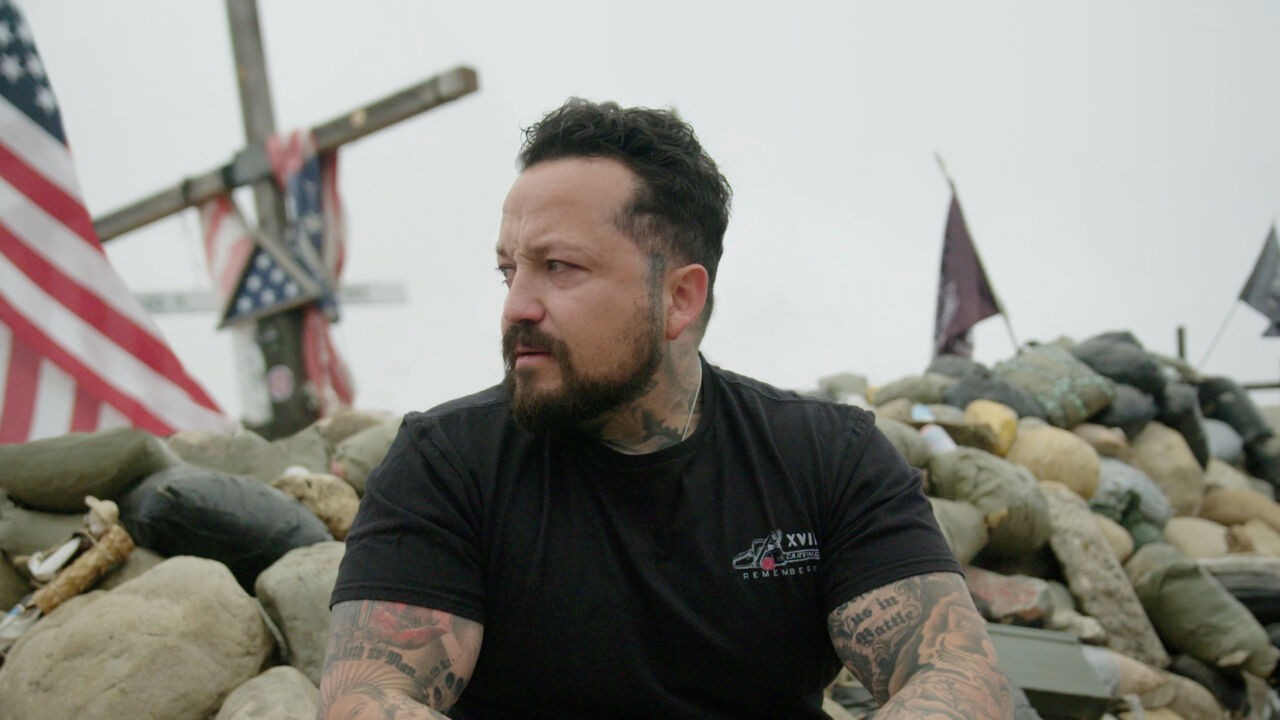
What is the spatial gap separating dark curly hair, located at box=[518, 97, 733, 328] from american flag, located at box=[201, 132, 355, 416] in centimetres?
397

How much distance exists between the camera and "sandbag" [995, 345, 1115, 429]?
6.75m

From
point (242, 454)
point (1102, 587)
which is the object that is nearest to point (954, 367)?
point (1102, 587)

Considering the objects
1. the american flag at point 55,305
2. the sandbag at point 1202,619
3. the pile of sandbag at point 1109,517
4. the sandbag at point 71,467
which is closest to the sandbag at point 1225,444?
the pile of sandbag at point 1109,517

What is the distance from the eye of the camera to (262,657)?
9.06 ft

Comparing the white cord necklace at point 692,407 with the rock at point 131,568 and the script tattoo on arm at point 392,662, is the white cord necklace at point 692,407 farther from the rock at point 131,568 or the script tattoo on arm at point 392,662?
the rock at point 131,568

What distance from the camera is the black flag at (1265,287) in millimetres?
11117

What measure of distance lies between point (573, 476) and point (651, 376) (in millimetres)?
262

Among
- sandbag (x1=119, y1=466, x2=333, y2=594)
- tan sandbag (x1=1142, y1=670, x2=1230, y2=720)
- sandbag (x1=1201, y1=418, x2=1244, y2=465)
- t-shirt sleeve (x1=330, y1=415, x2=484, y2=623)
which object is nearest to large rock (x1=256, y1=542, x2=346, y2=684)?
sandbag (x1=119, y1=466, x2=333, y2=594)

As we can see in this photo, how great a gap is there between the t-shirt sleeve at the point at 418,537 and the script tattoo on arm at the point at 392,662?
2 centimetres

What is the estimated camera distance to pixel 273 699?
2.47m

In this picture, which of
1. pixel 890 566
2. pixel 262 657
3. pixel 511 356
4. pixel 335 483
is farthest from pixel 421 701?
pixel 335 483

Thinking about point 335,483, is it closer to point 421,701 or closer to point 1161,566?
point 421,701

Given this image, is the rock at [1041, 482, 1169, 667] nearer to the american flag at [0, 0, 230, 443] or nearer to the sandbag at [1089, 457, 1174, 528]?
the sandbag at [1089, 457, 1174, 528]

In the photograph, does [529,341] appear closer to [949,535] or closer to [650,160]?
[650,160]
